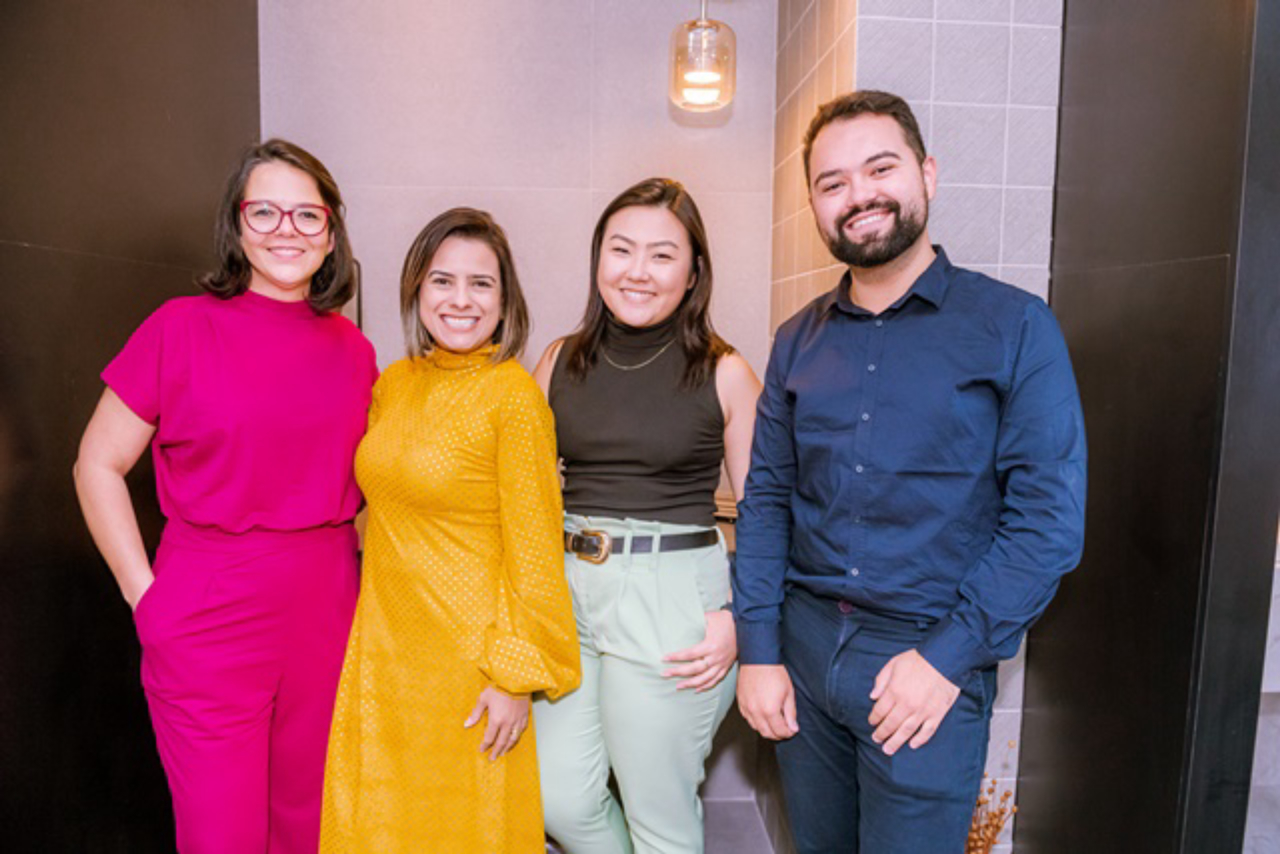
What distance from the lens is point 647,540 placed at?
5.37 ft

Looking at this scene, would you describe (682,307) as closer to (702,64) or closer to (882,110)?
(882,110)

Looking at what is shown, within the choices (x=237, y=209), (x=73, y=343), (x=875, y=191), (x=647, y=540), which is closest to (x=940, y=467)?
(x=875, y=191)

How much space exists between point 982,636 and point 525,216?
2071mm

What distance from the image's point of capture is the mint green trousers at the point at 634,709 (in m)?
1.61

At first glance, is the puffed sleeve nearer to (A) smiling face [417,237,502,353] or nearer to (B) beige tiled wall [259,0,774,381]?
(A) smiling face [417,237,502,353]

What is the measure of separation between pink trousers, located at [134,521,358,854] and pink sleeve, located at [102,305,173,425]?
247 mm

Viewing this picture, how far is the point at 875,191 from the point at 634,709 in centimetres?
104

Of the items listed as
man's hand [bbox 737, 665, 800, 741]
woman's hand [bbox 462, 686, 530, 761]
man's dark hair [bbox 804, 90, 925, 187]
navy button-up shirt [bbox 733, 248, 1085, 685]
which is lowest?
woman's hand [bbox 462, 686, 530, 761]

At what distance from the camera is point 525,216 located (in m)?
2.84

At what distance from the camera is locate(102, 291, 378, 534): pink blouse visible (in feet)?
5.19

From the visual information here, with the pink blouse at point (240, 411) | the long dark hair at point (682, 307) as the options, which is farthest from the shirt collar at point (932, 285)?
the pink blouse at point (240, 411)

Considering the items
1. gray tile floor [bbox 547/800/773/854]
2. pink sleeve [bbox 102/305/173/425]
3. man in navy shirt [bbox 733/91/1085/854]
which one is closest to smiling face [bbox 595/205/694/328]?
man in navy shirt [bbox 733/91/1085/854]

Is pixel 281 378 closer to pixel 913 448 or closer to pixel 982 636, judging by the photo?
pixel 913 448

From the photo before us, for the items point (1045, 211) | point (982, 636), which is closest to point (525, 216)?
point (1045, 211)
